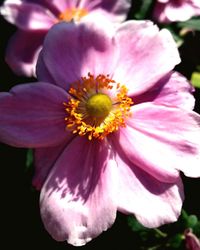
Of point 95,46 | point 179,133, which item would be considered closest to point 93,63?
point 95,46

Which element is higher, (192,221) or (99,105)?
(99,105)

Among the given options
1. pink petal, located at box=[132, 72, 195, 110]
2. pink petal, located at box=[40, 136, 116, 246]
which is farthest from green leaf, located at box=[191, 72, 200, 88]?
pink petal, located at box=[40, 136, 116, 246]

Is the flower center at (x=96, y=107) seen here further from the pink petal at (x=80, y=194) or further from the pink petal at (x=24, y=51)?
the pink petal at (x=24, y=51)

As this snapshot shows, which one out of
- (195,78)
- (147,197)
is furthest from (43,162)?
(195,78)

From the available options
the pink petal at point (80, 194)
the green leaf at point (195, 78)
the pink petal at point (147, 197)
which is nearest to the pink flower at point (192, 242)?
the pink petal at point (147, 197)

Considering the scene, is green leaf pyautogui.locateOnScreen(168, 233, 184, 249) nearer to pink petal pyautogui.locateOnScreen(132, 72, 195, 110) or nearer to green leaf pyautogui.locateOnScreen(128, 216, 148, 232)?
green leaf pyautogui.locateOnScreen(128, 216, 148, 232)

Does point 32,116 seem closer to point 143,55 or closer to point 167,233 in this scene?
point 143,55
